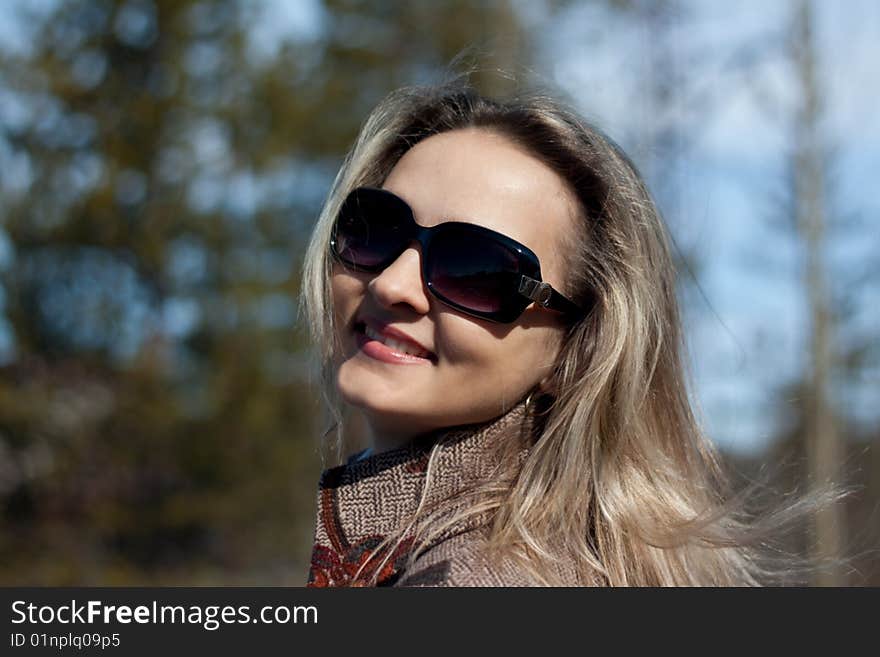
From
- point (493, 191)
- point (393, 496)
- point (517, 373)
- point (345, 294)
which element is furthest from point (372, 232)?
point (393, 496)

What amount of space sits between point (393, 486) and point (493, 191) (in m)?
0.54

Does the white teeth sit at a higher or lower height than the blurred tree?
lower

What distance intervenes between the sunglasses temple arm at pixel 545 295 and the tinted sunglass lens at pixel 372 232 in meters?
0.23

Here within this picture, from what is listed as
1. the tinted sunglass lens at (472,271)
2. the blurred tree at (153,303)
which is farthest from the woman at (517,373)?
the blurred tree at (153,303)

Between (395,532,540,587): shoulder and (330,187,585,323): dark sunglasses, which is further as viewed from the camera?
(330,187,585,323): dark sunglasses

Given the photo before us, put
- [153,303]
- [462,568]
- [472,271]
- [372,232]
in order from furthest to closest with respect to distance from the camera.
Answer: [153,303] < [372,232] < [472,271] < [462,568]

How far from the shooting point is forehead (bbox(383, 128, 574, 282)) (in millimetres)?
1762

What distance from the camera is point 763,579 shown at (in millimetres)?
2098

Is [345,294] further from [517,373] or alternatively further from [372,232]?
[517,373]

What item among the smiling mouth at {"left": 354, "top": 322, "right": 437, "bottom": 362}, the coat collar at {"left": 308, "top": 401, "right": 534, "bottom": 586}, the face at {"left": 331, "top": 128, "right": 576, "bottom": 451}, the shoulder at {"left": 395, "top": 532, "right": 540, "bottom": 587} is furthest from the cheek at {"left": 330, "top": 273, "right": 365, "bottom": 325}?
the shoulder at {"left": 395, "top": 532, "right": 540, "bottom": 587}

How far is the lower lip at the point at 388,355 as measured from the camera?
171cm

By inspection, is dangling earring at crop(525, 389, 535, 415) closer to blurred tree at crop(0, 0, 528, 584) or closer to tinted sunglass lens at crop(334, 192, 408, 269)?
tinted sunglass lens at crop(334, 192, 408, 269)

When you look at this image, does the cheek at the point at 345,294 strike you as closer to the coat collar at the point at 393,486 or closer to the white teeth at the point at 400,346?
the white teeth at the point at 400,346

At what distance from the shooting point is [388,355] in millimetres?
1722
